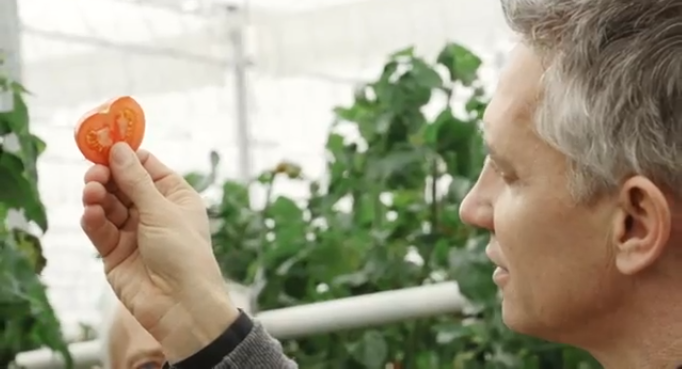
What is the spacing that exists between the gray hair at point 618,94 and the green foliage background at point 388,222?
0.86 meters

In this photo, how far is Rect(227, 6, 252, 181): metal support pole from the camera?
4781mm

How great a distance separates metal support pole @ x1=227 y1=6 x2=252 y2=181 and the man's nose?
3853 mm

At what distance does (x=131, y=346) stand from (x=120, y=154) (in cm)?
59

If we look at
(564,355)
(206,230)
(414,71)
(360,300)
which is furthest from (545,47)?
(414,71)

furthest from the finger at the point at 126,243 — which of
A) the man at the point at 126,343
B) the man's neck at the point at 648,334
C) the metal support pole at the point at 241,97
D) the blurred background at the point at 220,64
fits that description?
the metal support pole at the point at 241,97

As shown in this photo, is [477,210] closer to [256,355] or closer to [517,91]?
[517,91]

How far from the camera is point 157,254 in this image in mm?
993

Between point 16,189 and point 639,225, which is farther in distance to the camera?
point 16,189

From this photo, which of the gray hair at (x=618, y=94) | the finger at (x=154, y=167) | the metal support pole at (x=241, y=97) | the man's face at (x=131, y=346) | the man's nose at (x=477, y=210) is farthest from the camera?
the metal support pole at (x=241, y=97)


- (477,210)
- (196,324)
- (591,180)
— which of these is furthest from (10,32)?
(591,180)

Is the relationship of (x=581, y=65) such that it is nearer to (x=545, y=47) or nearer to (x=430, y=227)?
(x=545, y=47)

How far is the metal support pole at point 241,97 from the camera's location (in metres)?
4.78

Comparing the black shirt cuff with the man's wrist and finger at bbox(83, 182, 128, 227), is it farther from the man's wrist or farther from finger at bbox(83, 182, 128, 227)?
finger at bbox(83, 182, 128, 227)

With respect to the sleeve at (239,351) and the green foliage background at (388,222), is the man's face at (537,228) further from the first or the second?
the green foliage background at (388,222)
